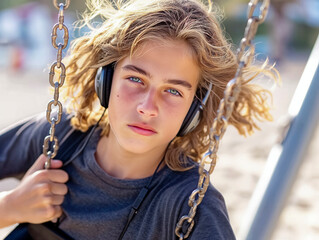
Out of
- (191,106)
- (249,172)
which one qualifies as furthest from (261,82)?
(191,106)

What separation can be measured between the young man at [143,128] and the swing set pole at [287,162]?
0.56 feet

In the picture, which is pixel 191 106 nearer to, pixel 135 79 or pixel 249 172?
pixel 135 79

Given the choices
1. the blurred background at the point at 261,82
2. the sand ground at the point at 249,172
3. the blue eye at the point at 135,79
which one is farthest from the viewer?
the blurred background at the point at 261,82

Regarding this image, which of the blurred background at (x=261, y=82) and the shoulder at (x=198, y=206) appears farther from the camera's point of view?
the blurred background at (x=261, y=82)

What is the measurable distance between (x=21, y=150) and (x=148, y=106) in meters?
0.60

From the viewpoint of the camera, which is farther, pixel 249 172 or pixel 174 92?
pixel 249 172

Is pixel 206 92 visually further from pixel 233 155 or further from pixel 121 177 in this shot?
pixel 233 155

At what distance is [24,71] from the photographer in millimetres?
8242

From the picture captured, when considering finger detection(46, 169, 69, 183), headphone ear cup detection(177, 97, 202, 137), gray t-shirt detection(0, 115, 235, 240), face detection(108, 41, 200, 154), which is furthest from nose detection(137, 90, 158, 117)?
finger detection(46, 169, 69, 183)

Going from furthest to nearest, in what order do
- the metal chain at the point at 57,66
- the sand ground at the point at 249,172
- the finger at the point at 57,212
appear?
the sand ground at the point at 249,172, the finger at the point at 57,212, the metal chain at the point at 57,66

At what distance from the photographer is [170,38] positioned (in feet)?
4.12

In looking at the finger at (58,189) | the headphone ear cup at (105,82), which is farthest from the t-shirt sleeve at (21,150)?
the headphone ear cup at (105,82)

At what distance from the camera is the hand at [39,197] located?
134cm

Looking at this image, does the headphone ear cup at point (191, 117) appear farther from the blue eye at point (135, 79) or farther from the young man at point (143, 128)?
the blue eye at point (135, 79)
